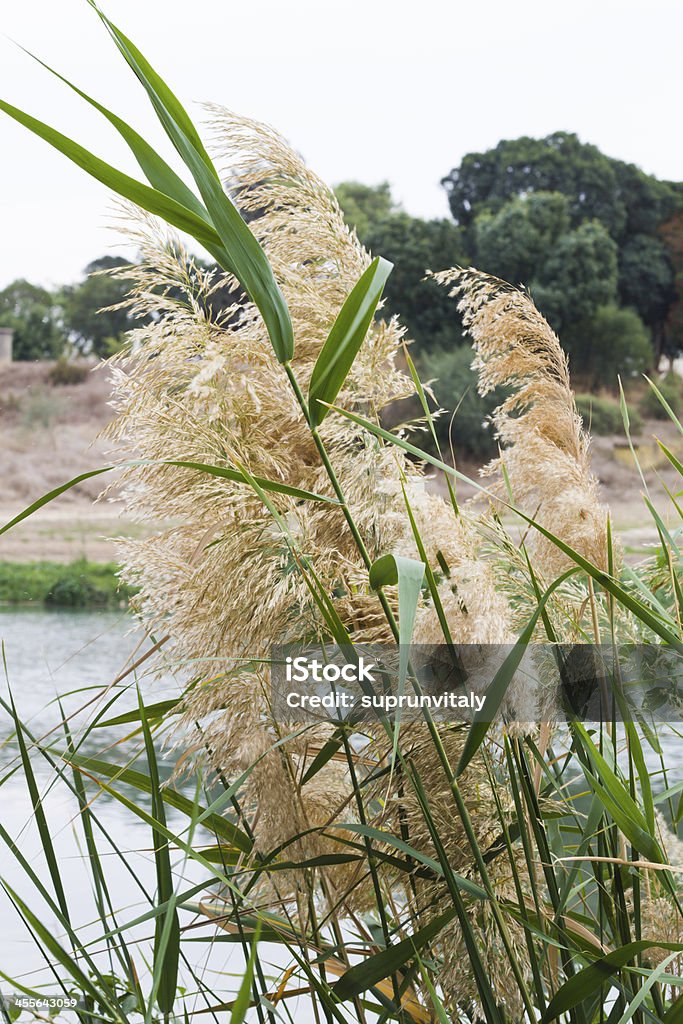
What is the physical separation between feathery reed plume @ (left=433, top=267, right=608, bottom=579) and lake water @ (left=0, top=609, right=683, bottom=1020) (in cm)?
27

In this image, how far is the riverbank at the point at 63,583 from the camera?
995cm

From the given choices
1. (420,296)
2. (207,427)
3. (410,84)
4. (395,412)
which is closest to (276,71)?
(410,84)

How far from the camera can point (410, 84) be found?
651 inches

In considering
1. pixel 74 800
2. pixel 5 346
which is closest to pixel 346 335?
pixel 74 800

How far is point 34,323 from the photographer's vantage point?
1280cm

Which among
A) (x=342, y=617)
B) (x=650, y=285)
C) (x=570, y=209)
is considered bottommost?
(x=342, y=617)

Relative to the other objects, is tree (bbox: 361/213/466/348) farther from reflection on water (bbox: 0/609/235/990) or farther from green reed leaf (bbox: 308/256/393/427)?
green reed leaf (bbox: 308/256/393/427)

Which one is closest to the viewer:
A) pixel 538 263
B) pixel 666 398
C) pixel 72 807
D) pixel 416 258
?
pixel 72 807

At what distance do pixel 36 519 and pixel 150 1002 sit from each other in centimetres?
1111

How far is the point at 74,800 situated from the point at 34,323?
11.4 meters

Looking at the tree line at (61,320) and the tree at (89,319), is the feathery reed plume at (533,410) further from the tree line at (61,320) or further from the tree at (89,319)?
the tree at (89,319)

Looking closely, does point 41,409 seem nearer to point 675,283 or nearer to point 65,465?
point 65,465

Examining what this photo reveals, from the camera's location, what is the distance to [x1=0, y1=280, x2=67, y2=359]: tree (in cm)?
Result: 1274

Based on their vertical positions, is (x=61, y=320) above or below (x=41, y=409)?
above
